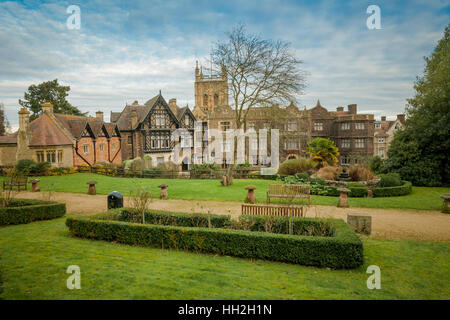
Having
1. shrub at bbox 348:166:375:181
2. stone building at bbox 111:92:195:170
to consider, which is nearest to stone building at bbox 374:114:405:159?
shrub at bbox 348:166:375:181

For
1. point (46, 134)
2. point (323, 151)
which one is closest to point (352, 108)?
point (323, 151)

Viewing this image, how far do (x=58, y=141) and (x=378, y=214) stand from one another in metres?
31.9

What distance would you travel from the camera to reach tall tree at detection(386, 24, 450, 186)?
21469 mm

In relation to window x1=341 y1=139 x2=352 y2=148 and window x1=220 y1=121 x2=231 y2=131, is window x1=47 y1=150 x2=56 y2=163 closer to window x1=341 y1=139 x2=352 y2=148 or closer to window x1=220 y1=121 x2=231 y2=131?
window x1=220 y1=121 x2=231 y2=131

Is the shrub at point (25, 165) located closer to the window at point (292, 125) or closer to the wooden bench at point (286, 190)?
the wooden bench at point (286, 190)

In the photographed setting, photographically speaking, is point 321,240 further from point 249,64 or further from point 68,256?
point 249,64

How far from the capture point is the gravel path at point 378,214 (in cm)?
971

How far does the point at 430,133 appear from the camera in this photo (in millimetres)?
21500

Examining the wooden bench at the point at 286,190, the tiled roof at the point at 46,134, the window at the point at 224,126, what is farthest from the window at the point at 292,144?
the tiled roof at the point at 46,134

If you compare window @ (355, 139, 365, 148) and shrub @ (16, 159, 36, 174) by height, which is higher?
window @ (355, 139, 365, 148)

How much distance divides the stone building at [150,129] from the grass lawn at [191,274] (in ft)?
96.6

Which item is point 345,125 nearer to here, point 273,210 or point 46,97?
point 273,210

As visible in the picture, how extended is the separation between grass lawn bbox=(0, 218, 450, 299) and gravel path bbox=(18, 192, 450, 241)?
160 centimetres
